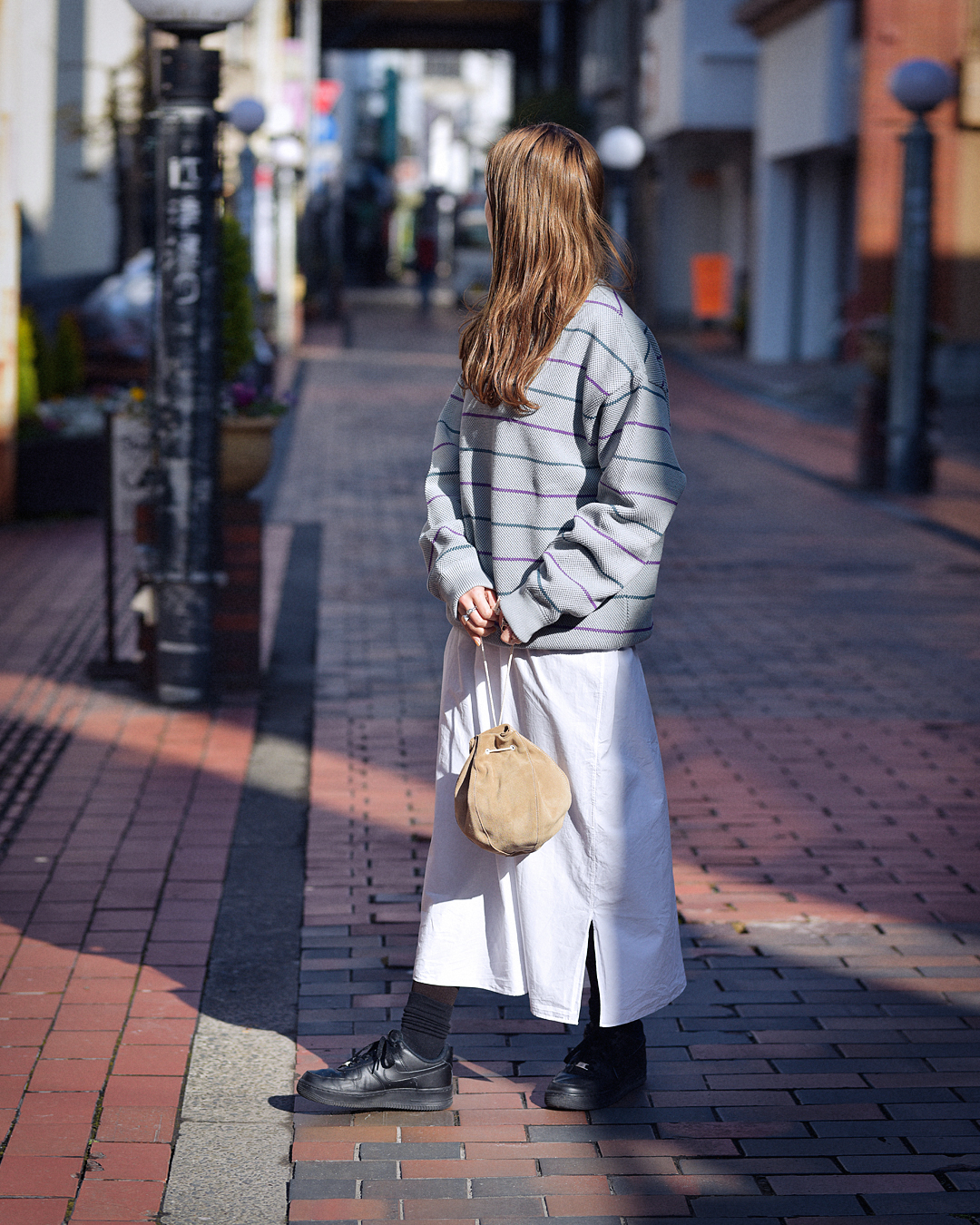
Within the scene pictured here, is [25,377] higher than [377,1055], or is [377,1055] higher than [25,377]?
[25,377]

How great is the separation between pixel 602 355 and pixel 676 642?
491 cm

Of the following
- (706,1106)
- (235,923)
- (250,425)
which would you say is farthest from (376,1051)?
(250,425)

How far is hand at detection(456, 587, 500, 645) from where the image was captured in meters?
3.10

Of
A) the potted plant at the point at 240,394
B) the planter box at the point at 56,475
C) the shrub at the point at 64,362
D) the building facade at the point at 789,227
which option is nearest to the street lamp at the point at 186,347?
the potted plant at the point at 240,394

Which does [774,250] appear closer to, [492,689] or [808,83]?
[808,83]

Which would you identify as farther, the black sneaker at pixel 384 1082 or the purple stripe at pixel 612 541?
the black sneaker at pixel 384 1082

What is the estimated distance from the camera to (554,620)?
3066 millimetres

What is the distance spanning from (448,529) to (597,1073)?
1141 millimetres

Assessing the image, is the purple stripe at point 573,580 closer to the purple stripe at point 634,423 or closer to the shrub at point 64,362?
the purple stripe at point 634,423

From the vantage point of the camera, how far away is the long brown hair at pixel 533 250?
9.86ft

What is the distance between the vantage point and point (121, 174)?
19078 millimetres

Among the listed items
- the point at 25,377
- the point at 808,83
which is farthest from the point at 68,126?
the point at 808,83

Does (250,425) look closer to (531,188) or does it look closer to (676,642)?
(676,642)

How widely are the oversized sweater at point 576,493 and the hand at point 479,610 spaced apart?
0.07ft
